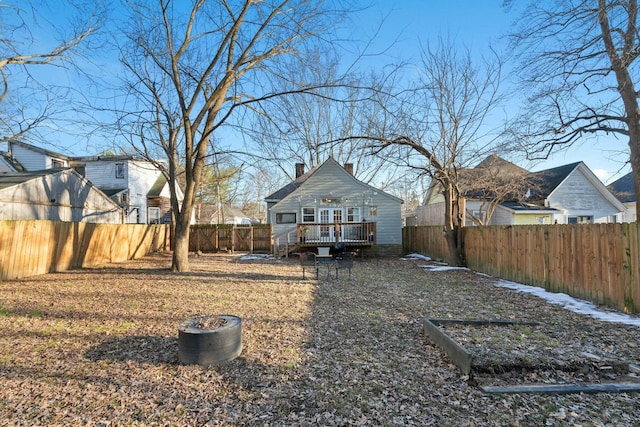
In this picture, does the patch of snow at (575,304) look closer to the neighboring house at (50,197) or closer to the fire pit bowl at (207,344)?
the fire pit bowl at (207,344)

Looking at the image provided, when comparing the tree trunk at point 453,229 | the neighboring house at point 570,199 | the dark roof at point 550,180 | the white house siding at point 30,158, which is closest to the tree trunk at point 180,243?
the tree trunk at point 453,229

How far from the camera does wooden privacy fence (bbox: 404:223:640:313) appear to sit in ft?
21.0

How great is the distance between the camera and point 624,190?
2758 cm

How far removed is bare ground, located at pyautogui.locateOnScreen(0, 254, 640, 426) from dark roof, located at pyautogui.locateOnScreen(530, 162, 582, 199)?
56.2 ft

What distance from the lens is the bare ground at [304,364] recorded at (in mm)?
3125

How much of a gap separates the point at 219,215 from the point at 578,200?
34.7m

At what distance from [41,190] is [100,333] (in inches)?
495

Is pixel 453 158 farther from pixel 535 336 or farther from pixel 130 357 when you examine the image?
pixel 130 357

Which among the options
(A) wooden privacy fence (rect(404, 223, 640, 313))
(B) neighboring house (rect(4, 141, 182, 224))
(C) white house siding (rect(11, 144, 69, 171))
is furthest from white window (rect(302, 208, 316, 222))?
(C) white house siding (rect(11, 144, 69, 171))

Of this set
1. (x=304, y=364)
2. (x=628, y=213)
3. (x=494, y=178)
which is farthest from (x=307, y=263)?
(x=628, y=213)

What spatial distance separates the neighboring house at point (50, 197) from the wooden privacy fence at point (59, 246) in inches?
96.0

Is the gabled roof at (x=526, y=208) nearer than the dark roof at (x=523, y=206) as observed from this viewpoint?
Yes

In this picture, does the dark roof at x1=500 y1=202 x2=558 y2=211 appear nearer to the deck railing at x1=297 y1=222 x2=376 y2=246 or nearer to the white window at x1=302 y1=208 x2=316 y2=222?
the deck railing at x1=297 y1=222 x2=376 y2=246

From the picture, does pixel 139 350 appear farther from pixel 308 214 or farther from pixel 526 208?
pixel 526 208
